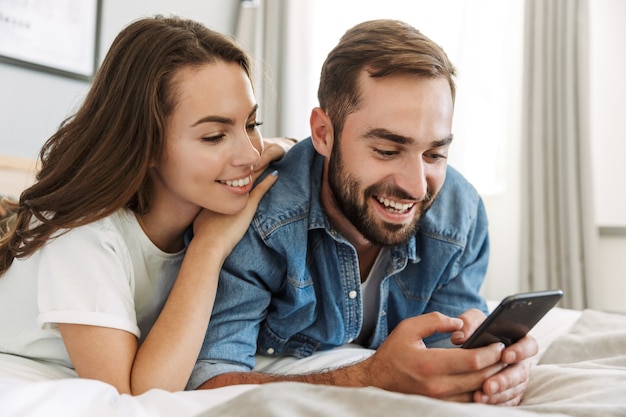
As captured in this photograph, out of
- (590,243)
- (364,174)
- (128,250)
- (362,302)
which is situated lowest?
(590,243)

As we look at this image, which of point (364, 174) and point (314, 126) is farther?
point (314, 126)

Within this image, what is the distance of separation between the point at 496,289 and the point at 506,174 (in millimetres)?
511

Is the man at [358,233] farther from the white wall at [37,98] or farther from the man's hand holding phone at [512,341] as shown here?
the white wall at [37,98]

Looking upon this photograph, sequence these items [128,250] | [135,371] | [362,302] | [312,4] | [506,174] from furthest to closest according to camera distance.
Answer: [312,4] → [506,174] → [362,302] → [128,250] → [135,371]

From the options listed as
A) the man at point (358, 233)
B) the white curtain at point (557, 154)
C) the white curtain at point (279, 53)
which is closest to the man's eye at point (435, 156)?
the man at point (358, 233)

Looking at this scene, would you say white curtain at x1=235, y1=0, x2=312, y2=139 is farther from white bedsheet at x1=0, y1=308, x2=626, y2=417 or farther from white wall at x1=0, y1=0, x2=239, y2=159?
white bedsheet at x1=0, y1=308, x2=626, y2=417

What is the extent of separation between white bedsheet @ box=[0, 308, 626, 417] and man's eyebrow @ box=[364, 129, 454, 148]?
1.47 feet

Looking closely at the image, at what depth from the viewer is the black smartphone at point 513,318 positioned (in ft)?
2.91

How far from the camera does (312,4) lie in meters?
3.40

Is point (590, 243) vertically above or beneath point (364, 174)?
beneath

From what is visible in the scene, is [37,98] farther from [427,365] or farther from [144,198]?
[427,365]

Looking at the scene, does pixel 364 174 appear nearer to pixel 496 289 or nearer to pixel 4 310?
pixel 4 310

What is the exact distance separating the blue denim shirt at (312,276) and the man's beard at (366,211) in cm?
5

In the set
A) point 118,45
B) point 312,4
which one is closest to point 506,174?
point 312,4
